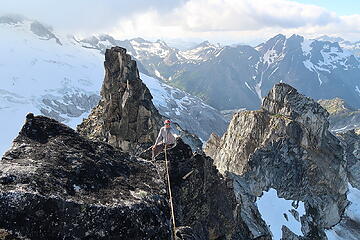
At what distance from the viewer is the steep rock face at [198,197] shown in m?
20.1

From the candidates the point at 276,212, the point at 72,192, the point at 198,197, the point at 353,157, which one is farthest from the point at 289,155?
the point at 72,192

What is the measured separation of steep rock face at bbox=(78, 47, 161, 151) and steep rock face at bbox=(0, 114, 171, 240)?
40.1m

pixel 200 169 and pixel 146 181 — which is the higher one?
pixel 146 181

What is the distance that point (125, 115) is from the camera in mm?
56000

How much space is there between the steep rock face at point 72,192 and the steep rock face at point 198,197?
4.25m

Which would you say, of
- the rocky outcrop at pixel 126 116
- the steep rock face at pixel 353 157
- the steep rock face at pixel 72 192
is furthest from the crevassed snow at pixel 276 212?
the steep rock face at pixel 72 192

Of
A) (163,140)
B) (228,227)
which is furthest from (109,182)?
(228,227)

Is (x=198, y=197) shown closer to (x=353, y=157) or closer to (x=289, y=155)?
(x=289, y=155)

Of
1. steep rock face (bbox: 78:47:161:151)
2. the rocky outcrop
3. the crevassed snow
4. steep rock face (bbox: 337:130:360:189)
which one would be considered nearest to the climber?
the rocky outcrop

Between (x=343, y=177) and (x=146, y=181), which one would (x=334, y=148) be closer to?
(x=343, y=177)

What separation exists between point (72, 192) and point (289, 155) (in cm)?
8059

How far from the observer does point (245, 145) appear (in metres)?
86.9

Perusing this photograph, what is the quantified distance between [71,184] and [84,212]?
119 cm

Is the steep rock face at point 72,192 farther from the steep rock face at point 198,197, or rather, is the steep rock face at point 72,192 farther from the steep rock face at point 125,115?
the steep rock face at point 125,115
